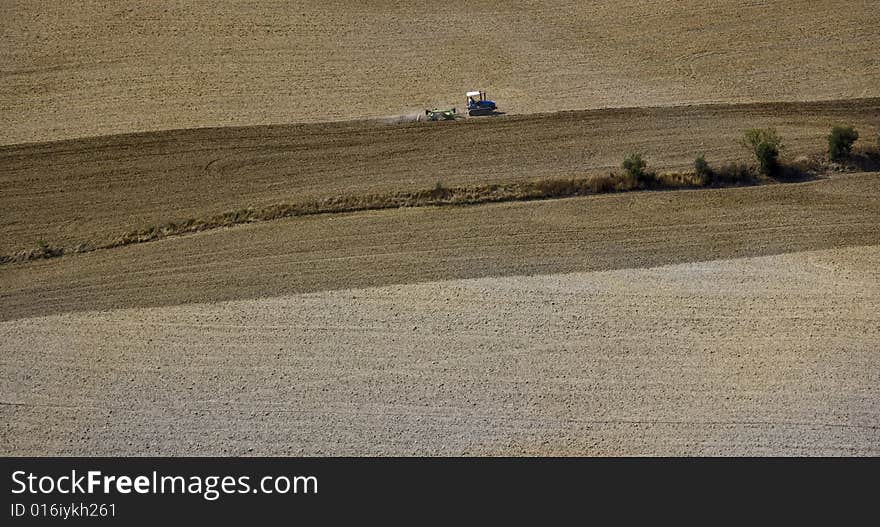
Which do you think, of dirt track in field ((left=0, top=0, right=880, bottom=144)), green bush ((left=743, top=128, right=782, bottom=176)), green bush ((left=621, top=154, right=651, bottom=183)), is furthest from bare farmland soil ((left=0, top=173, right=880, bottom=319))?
dirt track in field ((left=0, top=0, right=880, bottom=144))

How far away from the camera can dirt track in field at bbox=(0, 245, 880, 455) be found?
32.7 m

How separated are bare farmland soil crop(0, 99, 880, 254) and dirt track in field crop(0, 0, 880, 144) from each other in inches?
45.7

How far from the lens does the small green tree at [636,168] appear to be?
43312mm

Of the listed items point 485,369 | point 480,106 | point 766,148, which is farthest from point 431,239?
point 766,148

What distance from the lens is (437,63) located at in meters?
51.8

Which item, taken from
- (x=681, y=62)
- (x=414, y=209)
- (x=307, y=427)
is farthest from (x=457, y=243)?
(x=681, y=62)

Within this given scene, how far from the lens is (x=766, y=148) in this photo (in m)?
43.2

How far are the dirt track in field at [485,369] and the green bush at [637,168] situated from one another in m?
5.89

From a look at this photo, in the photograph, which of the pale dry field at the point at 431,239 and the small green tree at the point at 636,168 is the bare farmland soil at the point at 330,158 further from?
the small green tree at the point at 636,168

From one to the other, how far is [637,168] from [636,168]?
0.05 meters

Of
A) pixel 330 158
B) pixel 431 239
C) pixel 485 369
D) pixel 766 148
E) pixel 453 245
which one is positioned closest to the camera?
pixel 485 369

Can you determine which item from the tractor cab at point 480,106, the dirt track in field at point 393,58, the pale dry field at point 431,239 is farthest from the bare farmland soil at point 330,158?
the dirt track in field at point 393,58

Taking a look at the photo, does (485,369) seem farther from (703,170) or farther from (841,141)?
(841,141)

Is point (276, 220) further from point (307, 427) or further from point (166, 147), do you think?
point (307, 427)
